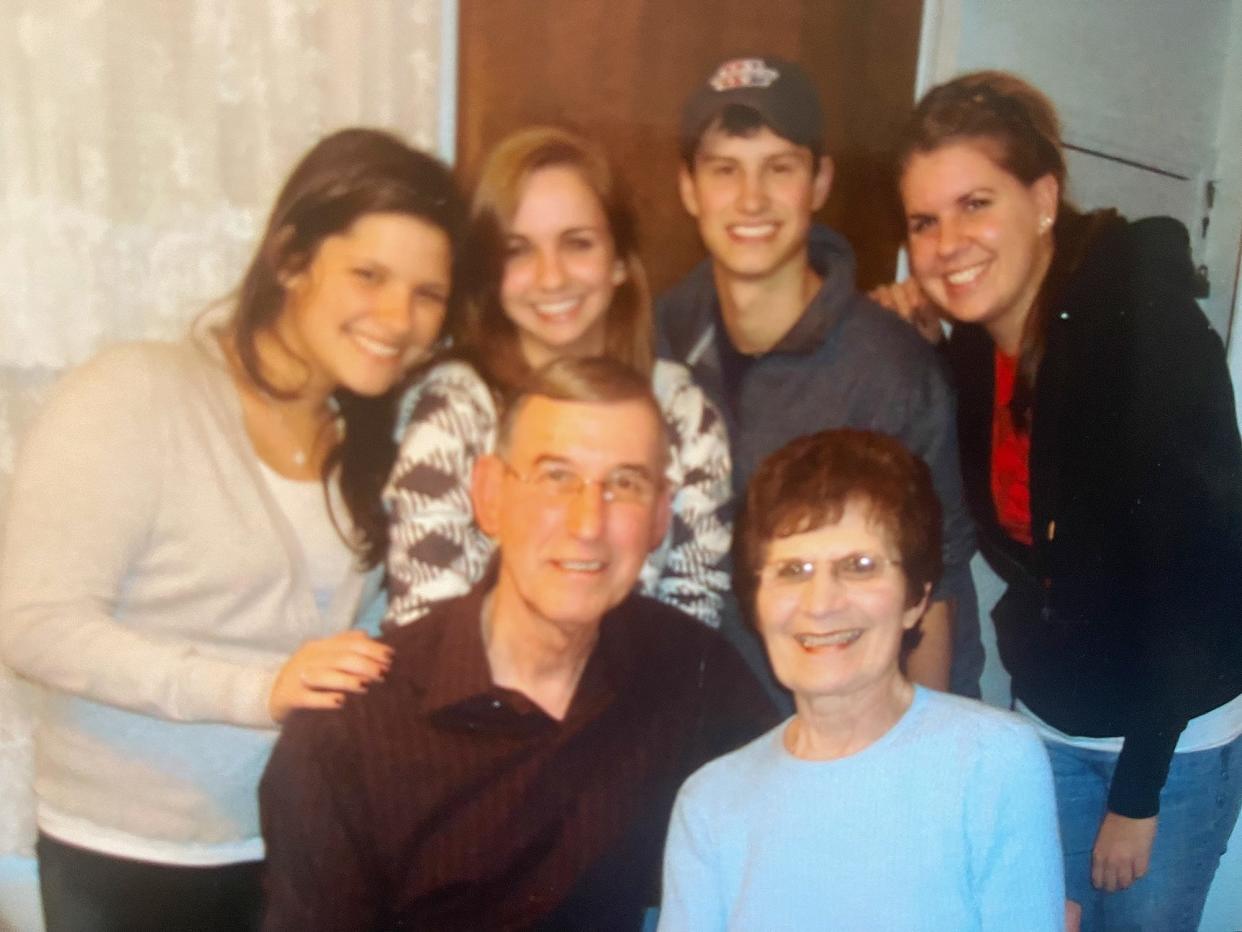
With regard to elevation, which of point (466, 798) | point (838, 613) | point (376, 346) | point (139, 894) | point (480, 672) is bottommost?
point (139, 894)

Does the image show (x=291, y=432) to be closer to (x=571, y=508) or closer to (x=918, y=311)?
(x=571, y=508)

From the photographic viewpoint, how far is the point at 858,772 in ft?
3.51

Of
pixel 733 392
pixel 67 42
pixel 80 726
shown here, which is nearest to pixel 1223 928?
pixel 733 392

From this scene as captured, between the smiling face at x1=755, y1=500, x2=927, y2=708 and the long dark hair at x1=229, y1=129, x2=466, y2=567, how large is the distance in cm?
42

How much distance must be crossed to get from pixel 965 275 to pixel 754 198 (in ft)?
0.79

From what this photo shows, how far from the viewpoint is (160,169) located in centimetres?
101

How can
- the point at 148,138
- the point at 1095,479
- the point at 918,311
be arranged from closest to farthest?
the point at 148,138, the point at 1095,479, the point at 918,311

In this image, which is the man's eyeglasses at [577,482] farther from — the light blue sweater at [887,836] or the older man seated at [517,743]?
the light blue sweater at [887,836]

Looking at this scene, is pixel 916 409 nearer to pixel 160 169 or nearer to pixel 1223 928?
pixel 1223 928

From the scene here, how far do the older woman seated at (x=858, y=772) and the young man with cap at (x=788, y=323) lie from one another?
0.05 metres

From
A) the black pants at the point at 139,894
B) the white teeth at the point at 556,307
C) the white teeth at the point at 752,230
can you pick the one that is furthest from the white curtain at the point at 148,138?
the white teeth at the point at 752,230

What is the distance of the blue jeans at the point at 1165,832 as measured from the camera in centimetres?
117

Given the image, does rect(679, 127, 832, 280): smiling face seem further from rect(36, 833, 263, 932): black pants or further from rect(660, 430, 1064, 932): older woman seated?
rect(36, 833, 263, 932): black pants

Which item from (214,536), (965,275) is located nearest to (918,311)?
(965,275)
